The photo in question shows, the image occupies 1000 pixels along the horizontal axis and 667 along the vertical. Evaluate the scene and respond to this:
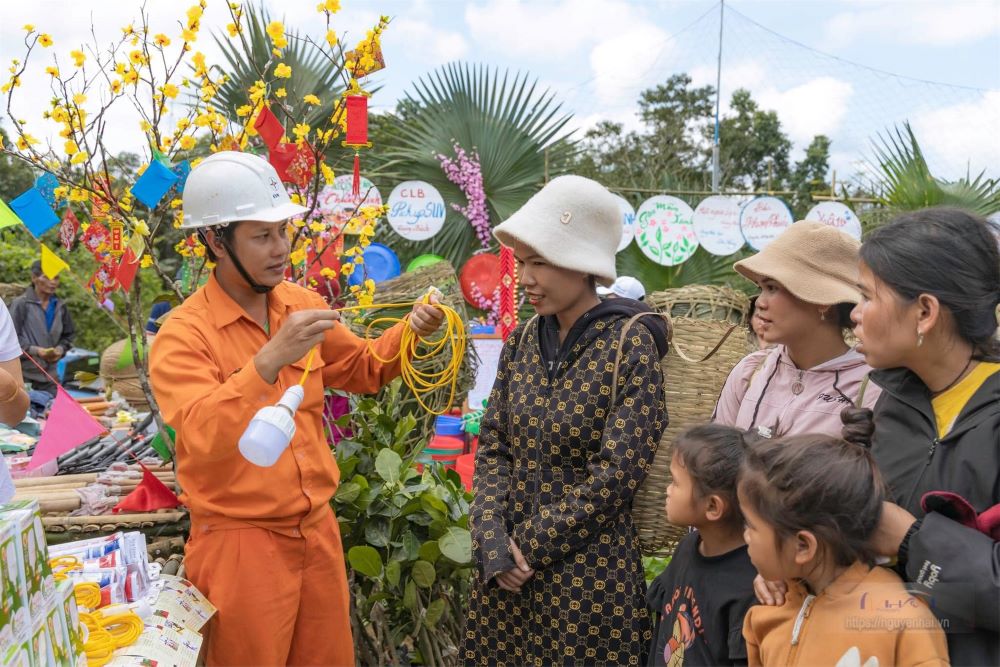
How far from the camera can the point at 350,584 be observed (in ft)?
9.99

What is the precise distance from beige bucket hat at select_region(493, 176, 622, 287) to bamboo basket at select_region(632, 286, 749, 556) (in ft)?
1.66

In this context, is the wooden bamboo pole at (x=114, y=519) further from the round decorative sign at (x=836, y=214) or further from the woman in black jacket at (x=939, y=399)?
the round decorative sign at (x=836, y=214)

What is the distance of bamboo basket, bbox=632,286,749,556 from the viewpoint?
2533 mm

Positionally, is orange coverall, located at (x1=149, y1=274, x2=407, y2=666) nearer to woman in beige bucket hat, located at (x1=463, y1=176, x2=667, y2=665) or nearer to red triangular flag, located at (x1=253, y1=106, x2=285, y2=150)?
woman in beige bucket hat, located at (x1=463, y1=176, x2=667, y2=665)

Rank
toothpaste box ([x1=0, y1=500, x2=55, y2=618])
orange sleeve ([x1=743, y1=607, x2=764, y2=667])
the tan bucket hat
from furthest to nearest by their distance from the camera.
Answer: the tan bucket hat → orange sleeve ([x1=743, y1=607, x2=764, y2=667]) → toothpaste box ([x1=0, y1=500, x2=55, y2=618])

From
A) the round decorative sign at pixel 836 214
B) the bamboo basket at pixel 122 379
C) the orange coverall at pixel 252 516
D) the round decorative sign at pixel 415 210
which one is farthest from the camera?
the round decorative sign at pixel 836 214

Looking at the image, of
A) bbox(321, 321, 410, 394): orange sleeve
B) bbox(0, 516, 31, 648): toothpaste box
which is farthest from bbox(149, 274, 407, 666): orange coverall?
bbox(0, 516, 31, 648): toothpaste box

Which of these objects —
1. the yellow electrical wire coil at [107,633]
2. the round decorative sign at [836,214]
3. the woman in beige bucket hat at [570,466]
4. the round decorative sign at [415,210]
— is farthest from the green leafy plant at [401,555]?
the round decorative sign at [836,214]

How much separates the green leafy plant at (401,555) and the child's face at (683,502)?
0.98 meters

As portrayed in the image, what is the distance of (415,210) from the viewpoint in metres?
8.08

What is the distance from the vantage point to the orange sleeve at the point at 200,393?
205 centimetres

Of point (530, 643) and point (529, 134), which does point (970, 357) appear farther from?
point (529, 134)

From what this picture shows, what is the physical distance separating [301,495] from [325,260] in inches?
68.4

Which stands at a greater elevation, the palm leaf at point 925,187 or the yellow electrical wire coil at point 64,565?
the palm leaf at point 925,187
